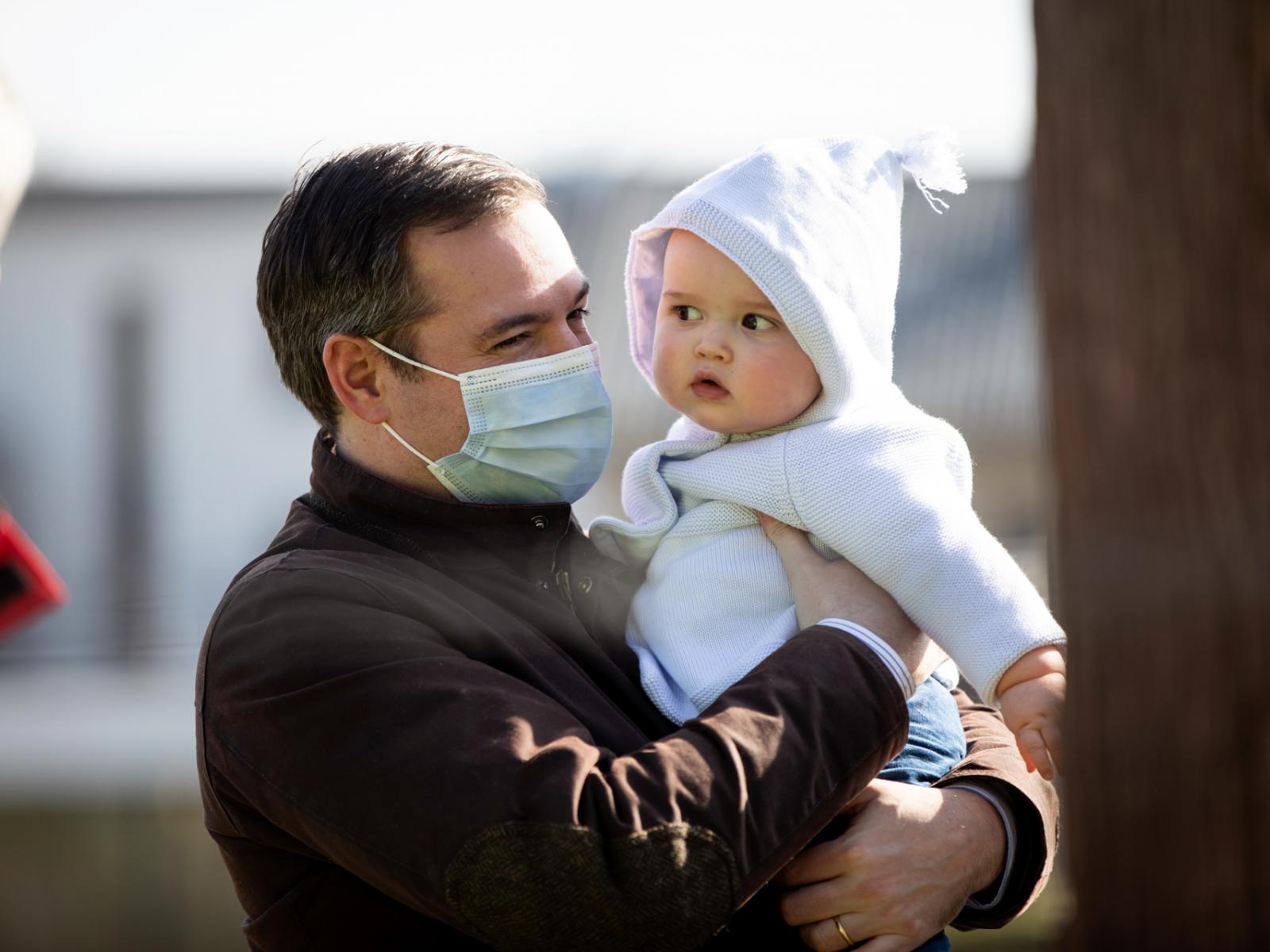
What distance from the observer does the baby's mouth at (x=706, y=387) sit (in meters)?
2.35

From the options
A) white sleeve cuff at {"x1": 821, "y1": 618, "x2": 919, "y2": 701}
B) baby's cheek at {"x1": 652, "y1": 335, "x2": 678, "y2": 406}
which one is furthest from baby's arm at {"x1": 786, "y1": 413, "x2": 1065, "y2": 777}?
baby's cheek at {"x1": 652, "y1": 335, "x2": 678, "y2": 406}

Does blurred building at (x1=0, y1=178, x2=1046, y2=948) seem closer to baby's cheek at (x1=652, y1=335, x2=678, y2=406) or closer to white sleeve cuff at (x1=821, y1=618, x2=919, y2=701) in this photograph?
baby's cheek at (x1=652, y1=335, x2=678, y2=406)

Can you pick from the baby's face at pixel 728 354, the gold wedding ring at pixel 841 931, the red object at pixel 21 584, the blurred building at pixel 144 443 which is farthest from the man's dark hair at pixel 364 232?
the blurred building at pixel 144 443

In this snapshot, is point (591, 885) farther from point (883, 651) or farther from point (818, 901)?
point (883, 651)

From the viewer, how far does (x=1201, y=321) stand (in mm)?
1193

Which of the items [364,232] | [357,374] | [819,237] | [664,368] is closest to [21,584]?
[357,374]

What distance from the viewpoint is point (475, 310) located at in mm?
2500

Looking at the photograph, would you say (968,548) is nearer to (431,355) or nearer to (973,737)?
(973,737)

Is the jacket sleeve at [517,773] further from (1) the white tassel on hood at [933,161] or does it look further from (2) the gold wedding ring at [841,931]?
(1) the white tassel on hood at [933,161]

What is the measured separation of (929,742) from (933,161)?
1.01 metres

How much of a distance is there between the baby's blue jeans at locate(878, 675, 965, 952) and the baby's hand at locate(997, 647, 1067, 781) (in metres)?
0.18

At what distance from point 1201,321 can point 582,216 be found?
12.7 metres

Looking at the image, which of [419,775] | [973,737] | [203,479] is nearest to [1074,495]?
[419,775]

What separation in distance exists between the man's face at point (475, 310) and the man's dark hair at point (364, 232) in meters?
0.03
